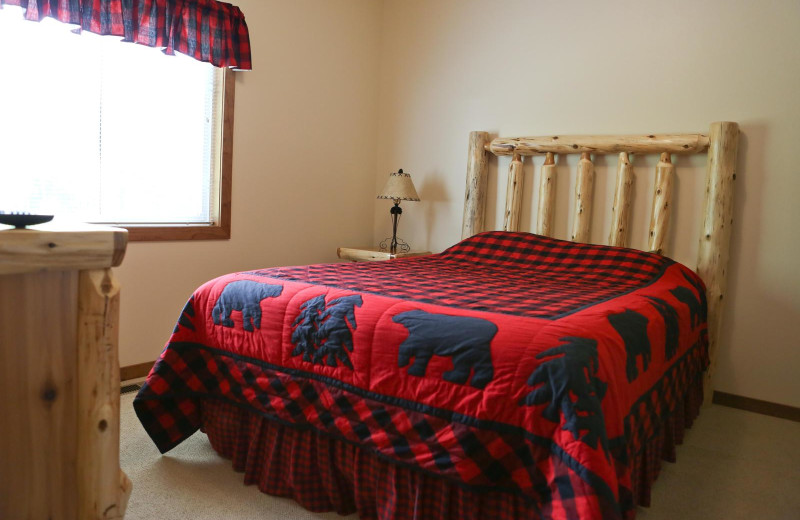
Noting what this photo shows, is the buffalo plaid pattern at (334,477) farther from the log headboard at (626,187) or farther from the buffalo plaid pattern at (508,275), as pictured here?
the log headboard at (626,187)

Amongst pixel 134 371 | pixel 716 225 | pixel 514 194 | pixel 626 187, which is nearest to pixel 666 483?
pixel 716 225

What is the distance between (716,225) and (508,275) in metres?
1.02

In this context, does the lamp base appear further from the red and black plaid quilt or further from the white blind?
the red and black plaid quilt

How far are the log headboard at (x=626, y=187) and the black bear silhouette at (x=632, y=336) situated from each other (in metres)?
1.27

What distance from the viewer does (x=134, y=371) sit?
297 centimetres

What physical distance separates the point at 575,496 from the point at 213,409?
1297 mm

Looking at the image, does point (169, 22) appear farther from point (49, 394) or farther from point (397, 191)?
point (49, 394)

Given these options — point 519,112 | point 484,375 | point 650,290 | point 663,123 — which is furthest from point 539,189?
point 484,375

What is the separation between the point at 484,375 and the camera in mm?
1470

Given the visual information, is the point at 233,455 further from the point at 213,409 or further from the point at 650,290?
the point at 650,290

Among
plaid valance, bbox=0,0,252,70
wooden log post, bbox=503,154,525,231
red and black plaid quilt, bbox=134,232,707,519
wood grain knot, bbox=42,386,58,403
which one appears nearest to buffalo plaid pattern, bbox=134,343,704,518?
red and black plaid quilt, bbox=134,232,707,519

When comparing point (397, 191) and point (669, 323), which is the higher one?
point (397, 191)

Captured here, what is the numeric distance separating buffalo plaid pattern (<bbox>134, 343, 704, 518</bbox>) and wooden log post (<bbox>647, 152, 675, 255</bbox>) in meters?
0.88

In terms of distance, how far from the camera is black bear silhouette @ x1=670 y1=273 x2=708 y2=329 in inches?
98.3
